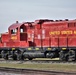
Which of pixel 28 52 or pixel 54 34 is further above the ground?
pixel 54 34

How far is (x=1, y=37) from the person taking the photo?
3362 cm

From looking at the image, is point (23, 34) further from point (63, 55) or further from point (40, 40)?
point (63, 55)

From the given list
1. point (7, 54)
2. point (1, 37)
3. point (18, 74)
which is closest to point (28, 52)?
point (7, 54)

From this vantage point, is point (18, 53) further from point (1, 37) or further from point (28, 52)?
point (1, 37)

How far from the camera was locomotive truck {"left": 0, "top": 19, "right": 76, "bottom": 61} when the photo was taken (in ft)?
86.6

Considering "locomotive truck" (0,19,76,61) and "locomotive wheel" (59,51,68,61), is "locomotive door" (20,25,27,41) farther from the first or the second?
"locomotive wheel" (59,51,68,61)

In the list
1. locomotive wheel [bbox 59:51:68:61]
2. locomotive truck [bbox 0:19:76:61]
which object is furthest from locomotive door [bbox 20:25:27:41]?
locomotive wheel [bbox 59:51:68:61]

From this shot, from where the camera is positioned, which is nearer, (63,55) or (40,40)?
(63,55)

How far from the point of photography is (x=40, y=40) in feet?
94.8

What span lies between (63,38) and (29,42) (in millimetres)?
4167

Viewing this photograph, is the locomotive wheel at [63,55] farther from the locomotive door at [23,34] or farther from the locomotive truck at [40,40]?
the locomotive door at [23,34]

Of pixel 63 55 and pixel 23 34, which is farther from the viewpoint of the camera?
pixel 23 34

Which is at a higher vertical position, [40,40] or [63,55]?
[40,40]

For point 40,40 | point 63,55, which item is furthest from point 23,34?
point 63,55
